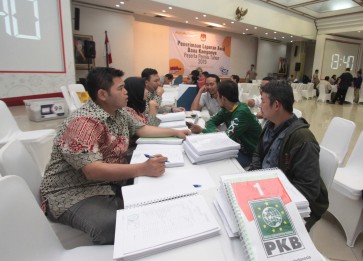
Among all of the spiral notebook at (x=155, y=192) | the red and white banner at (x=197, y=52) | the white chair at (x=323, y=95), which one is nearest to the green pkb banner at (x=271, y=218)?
the spiral notebook at (x=155, y=192)

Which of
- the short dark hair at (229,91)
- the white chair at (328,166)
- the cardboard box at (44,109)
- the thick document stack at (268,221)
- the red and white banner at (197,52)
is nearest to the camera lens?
the thick document stack at (268,221)

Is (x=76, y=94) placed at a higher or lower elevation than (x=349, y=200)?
higher

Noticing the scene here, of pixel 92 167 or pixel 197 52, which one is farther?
pixel 197 52

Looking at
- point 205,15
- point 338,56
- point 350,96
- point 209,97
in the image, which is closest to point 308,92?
point 350,96

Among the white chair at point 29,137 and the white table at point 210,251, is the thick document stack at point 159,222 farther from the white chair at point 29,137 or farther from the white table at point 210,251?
the white chair at point 29,137

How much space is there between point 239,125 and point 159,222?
1295mm

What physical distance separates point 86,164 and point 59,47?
5748mm

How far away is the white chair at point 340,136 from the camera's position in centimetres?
209

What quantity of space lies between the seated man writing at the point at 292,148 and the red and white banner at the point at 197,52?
9.48m

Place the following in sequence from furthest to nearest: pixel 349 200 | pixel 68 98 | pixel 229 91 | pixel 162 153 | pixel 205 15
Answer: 1. pixel 205 15
2. pixel 68 98
3. pixel 229 91
4. pixel 349 200
5. pixel 162 153

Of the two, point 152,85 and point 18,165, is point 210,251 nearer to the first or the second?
point 18,165

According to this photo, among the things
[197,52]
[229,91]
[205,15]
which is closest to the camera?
[229,91]

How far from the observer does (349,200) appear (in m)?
1.83

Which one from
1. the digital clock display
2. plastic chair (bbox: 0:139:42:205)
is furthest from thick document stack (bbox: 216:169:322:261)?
the digital clock display
